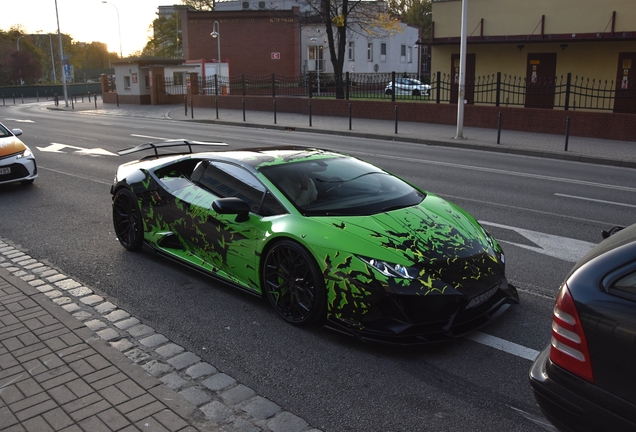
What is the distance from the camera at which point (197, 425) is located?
12.5ft

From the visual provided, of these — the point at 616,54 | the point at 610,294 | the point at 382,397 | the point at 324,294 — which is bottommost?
the point at 382,397

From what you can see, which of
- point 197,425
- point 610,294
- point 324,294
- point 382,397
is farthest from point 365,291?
point 610,294

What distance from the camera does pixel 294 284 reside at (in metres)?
5.18

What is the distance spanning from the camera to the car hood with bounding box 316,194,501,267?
15.6 ft

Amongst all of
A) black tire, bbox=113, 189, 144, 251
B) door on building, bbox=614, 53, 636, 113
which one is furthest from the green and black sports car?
door on building, bbox=614, 53, 636, 113

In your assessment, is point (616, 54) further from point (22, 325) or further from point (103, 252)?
point (22, 325)

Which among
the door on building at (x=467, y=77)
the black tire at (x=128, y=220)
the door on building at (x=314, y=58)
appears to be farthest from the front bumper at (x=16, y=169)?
the door on building at (x=314, y=58)

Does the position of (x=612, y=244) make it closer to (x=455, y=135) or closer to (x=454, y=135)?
(x=455, y=135)

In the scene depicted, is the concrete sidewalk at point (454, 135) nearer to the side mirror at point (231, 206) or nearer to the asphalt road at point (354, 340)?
the asphalt road at point (354, 340)

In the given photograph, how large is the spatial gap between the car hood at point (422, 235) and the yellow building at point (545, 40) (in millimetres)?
19487

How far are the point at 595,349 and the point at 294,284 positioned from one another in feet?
8.87

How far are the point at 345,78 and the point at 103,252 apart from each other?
915 inches

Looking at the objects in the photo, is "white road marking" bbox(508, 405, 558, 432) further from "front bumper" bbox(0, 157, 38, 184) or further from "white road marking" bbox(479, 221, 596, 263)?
"front bumper" bbox(0, 157, 38, 184)

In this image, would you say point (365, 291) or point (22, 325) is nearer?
point (365, 291)
